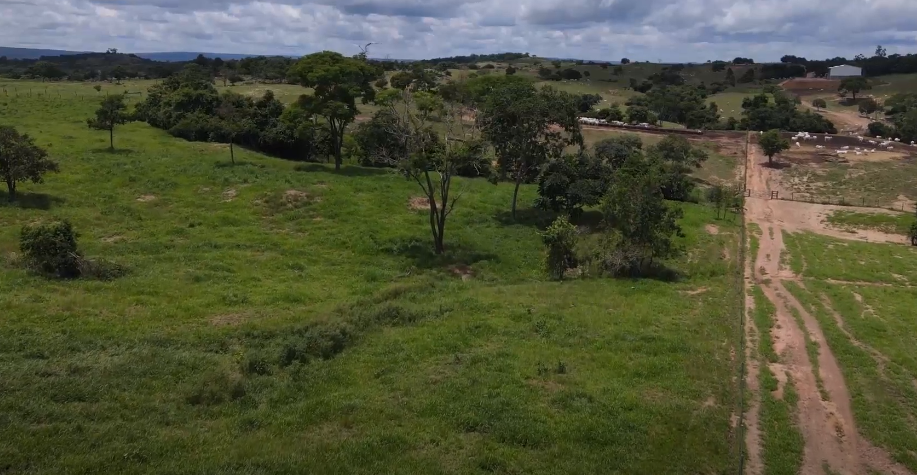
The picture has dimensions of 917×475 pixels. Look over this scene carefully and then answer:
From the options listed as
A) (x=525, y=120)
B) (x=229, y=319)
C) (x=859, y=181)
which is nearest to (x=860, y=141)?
(x=859, y=181)

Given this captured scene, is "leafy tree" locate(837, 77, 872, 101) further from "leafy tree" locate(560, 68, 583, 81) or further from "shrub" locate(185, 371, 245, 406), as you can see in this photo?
"shrub" locate(185, 371, 245, 406)

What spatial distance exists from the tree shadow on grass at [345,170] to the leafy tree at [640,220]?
17.6 m

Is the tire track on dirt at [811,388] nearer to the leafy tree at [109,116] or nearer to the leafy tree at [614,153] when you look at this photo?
the leafy tree at [614,153]

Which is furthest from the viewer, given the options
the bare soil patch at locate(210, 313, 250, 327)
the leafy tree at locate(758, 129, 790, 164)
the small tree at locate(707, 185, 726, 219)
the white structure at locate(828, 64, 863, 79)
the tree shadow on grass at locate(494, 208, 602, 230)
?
the white structure at locate(828, 64, 863, 79)

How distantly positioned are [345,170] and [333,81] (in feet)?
19.0

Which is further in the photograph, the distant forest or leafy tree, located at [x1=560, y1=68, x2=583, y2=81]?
leafy tree, located at [x1=560, y1=68, x2=583, y2=81]

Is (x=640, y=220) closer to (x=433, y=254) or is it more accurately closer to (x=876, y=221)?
(x=433, y=254)

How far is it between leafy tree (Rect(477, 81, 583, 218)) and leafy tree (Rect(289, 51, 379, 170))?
26.9 feet

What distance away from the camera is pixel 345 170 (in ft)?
127

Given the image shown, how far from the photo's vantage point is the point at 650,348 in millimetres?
17203

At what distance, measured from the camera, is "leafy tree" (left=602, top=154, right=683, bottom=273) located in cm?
2489

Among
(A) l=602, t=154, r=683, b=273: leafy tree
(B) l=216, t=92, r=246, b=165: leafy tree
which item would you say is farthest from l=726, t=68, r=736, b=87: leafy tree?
(A) l=602, t=154, r=683, b=273: leafy tree

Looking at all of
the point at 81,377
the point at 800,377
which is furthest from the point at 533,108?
the point at 81,377

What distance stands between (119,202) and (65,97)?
38.6 meters
